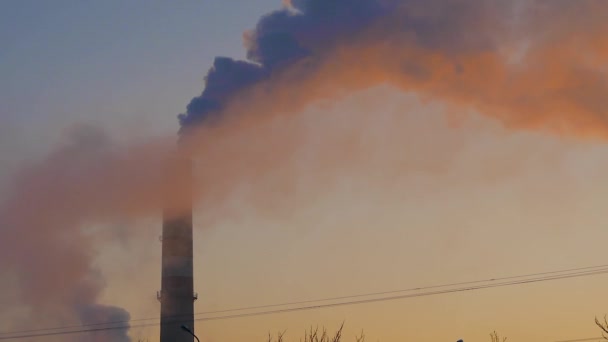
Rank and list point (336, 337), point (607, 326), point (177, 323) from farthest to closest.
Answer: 1. point (177, 323)
2. point (336, 337)
3. point (607, 326)

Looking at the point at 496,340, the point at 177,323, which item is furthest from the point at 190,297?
the point at 496,340

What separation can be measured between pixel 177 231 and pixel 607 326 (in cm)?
3143

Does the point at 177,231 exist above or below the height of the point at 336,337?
above

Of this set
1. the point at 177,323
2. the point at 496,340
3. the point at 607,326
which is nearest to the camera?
the point at 607,326

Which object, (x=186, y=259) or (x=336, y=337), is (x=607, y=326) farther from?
(x=186, y=259)

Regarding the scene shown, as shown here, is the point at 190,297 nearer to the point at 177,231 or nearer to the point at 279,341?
Answer: the point at 177,231

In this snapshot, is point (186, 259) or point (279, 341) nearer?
point (279, 341)

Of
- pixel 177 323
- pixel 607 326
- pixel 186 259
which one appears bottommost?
pixel 607 326

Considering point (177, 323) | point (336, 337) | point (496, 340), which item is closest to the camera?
point (336, 337)

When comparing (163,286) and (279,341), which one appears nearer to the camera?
(279,341)

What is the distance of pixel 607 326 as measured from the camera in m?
41.3

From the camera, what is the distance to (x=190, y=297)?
2336 inches

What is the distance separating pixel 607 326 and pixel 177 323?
3024 cm

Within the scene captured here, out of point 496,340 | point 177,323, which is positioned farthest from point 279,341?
point 496,340
